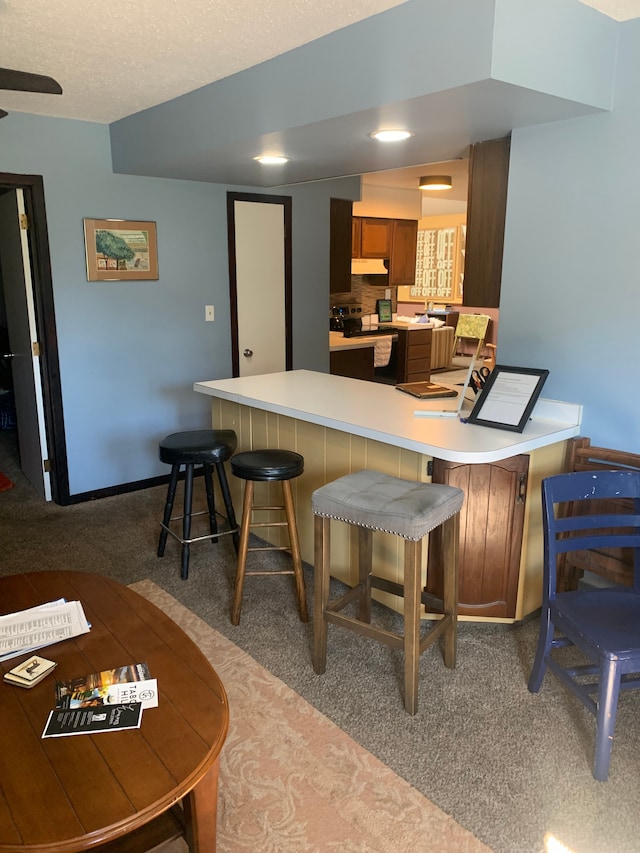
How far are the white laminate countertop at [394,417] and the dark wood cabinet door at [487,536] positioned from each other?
14 cm

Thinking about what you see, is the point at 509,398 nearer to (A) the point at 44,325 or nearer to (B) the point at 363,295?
(A) the point at 44,325

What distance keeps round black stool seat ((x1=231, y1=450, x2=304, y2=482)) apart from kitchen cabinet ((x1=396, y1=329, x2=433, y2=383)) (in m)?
4.26

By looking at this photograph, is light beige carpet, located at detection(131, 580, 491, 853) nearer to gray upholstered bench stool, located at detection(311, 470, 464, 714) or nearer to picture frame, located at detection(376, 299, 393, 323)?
gray upholstered bench stool, located at detection(311, 470, 464, 714)

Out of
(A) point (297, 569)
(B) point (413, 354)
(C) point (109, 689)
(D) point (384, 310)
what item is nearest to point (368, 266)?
(D) point (384, 310)

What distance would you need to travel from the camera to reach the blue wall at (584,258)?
250 centimetres

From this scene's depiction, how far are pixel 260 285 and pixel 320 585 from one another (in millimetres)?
3087

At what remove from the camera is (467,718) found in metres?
2.18

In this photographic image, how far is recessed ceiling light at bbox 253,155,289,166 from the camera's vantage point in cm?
352

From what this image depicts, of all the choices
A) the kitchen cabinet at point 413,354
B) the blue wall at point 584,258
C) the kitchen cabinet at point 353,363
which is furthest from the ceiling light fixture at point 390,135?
the kitchen cabinet at point 413,354

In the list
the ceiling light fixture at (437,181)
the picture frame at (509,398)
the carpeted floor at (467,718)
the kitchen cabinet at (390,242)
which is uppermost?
the ceiling light fixture at (437,181)

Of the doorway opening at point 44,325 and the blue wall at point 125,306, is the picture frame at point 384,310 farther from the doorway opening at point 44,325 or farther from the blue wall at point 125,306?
the doorway opening at point 44,325

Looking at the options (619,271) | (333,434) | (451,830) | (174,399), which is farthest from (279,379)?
(451,830)

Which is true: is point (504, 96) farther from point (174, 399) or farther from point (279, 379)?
point (174, 399)

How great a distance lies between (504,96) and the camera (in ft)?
7.33
